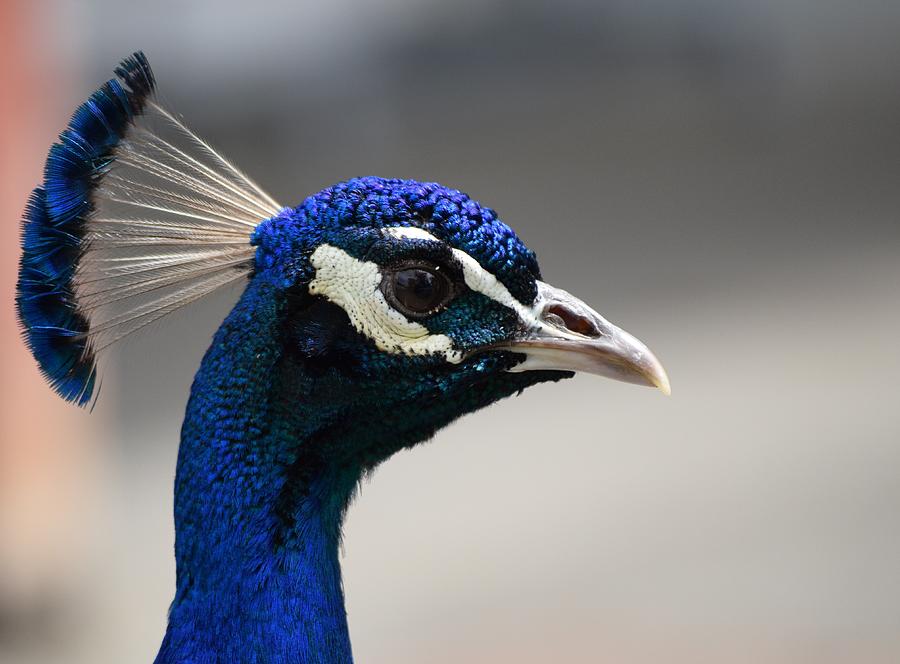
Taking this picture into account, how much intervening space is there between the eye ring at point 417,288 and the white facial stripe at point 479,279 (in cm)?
2

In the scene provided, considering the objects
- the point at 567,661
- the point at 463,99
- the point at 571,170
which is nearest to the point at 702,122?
the point at 571,170

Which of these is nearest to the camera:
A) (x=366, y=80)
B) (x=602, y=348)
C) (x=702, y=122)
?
(x=602, y=348)

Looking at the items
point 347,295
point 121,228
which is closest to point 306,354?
point 347,295

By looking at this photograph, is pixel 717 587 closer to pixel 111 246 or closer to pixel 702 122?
pixel 111 246

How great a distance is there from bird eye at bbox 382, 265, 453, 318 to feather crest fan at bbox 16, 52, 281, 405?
0.16m

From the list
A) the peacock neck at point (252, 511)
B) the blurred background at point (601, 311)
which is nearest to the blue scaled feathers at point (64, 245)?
the peacock neck at point (252, 511)

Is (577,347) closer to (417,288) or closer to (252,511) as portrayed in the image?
(417,288)

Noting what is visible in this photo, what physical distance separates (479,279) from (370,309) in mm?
93

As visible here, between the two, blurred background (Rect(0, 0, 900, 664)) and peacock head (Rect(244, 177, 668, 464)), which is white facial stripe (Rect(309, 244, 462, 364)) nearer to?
peacock head (Rect(244, 177, 668, 464))

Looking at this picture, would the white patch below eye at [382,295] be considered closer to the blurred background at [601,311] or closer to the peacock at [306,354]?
the peacock at [306,354]

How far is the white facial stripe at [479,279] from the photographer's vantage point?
0.94 m

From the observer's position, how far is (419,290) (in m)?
0.94

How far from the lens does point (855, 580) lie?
9.46 ft

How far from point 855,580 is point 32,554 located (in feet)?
6.81
